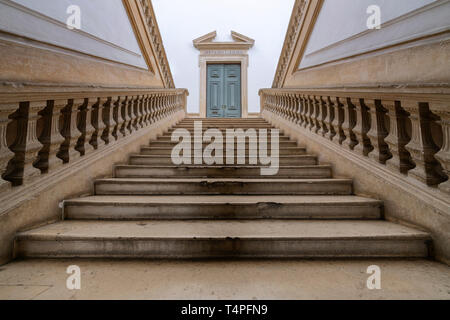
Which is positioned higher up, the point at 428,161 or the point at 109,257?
the point at 428,161

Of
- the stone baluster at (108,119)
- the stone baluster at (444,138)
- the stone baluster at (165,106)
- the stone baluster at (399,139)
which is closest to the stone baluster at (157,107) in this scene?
the stone baluster at (165,106)

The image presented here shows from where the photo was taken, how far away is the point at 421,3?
1.90 m

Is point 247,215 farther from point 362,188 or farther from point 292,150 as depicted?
point 292,150

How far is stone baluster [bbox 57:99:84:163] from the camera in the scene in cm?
186

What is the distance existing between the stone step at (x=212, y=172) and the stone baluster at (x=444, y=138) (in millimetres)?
1132

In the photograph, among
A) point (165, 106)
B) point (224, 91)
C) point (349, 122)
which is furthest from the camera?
point (224, 91)

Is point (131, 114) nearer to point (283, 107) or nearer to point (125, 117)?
point (125, 117)

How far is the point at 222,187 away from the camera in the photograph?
212 centimetres

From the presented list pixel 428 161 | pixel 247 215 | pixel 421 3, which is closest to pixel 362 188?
pixel 428 161

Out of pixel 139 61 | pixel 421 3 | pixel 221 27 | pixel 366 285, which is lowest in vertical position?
pixel 366 285

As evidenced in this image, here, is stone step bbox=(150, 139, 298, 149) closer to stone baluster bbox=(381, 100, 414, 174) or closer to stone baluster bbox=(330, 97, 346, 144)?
stone baluster bbox=(330, 97, 346, 144)

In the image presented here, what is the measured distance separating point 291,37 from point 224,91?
333 centimetres

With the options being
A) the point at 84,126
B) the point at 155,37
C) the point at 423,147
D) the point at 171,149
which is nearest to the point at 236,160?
the point at 171,149

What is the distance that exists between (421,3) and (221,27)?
7.06 m
